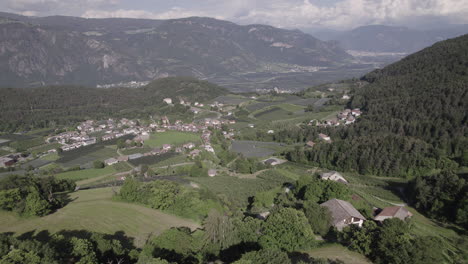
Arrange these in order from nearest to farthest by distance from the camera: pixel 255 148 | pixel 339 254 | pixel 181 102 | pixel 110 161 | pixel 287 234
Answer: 1. pixel 339 254
2. pixel 287 234
3. pixel 110 161
4. pixel 255 148
5. pixel 181 102

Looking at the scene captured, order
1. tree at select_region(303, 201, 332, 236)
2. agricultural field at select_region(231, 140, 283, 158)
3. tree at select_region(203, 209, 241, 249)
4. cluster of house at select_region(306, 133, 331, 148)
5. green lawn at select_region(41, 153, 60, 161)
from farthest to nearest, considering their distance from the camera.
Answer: cluster of house at select_region(306, 133, 331, 148) → agricultural field at select_region(231, 140, 283, 158) → green lawn at select_region(41, 153, 60, 161) → tree at select_region(303, 201, 332, 236) → tree at select_region(203, 209, 241, 249)

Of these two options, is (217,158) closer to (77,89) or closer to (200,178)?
(200,178)

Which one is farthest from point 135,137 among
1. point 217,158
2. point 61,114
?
point 61,114

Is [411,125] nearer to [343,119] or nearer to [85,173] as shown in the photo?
[343,119]

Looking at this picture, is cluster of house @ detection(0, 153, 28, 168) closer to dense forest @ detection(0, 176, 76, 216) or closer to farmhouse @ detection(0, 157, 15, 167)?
farmhouse @ detection(0, 157, 15, 167)

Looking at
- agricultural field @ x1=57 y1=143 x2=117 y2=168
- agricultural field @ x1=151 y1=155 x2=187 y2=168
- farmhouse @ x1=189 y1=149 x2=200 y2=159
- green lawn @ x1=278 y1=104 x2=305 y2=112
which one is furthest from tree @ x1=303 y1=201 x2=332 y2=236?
green lawn @ x1=278 y1=104 x2=305 y2=112

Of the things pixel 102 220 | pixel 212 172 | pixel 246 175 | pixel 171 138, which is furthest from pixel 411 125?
pixel 102 220
